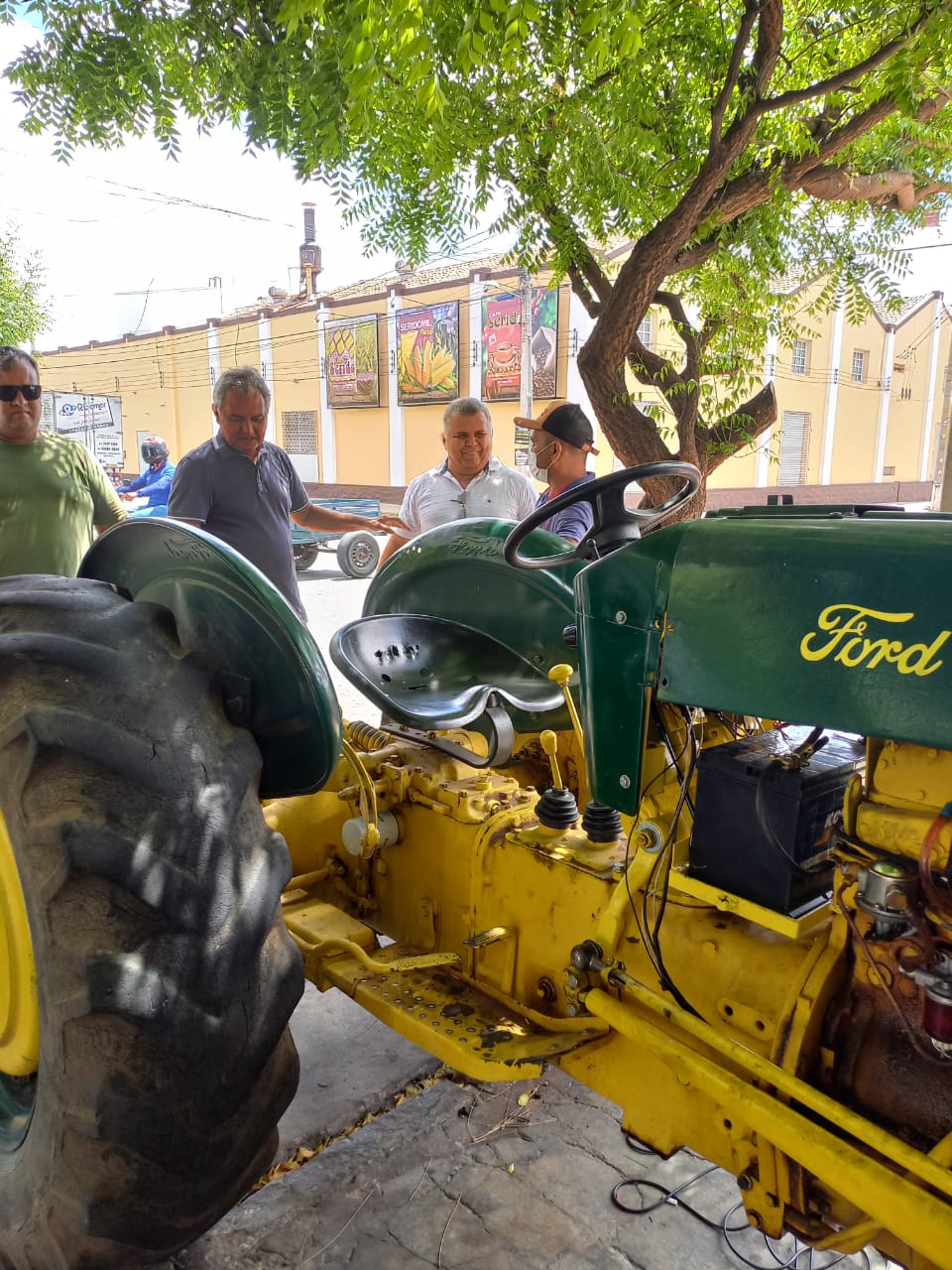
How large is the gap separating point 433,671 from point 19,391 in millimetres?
1923

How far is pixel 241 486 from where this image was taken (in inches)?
138

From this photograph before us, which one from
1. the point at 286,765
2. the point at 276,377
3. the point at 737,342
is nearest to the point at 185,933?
the point at 286,765

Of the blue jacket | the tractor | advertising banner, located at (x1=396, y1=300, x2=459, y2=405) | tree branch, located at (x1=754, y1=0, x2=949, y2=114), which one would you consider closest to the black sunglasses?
the tractor

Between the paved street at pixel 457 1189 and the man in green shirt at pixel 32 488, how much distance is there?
76.3 inches

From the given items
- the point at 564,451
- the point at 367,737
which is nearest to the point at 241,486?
the point at 564,451

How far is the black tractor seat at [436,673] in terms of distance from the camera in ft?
7.47

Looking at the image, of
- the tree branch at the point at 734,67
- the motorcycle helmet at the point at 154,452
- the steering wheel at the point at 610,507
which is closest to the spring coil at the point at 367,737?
the steering wheel at the point at 610,507

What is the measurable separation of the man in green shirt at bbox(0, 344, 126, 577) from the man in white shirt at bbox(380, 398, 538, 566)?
1155 millimetres

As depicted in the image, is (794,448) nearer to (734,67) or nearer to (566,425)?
(734,67)

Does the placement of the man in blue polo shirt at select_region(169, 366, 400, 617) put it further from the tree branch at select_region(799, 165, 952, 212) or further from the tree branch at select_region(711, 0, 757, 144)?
the tree branch at select_region(799, 165, 952, 212)

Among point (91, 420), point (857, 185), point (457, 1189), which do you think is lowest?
point (457, 1189)

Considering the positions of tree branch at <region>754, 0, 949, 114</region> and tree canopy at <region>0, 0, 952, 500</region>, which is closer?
tree canopy at <region>0, 0, 952, 500</region>

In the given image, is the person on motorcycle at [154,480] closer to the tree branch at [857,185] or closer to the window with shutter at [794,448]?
the tree branch at [857,185]

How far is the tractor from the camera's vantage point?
130 centimetres
